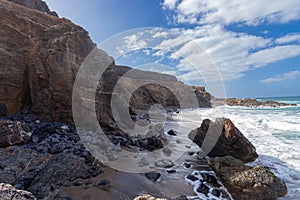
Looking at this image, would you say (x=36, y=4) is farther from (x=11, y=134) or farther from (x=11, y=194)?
(x=11, y=194)

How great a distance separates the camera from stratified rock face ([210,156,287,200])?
421 cm

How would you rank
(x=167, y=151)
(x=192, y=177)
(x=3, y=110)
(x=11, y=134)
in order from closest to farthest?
1. (x=192, y=177)
2. (x=11, y=134)
3. (x=167, y=151)
4. (x=3, y=110)

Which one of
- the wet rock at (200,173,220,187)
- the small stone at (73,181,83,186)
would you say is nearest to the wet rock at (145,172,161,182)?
the wet rock at (200,173,220,187)

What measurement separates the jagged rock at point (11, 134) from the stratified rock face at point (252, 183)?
5.64m

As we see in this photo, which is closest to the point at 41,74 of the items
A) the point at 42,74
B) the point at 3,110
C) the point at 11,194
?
the point at 42,74

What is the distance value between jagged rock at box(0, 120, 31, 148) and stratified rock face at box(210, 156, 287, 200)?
18.5ft

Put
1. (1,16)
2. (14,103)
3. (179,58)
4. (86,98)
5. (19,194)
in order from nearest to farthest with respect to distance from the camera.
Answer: (19,194) → (179,58) → (86,98) → (14,103) → (1,16)

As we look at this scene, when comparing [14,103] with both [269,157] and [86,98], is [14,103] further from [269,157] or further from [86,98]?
[269,157]

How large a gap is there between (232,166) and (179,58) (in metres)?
4.69

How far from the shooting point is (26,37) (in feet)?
40.7

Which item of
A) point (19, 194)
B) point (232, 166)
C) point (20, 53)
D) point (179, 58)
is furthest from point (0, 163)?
point (20, 53)

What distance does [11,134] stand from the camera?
523cm

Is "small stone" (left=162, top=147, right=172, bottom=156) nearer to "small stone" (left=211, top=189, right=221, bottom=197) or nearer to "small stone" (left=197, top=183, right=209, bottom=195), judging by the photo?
"small stone" (left=197, top=183, right=209, bottom=195)

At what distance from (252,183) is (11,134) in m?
6.35
